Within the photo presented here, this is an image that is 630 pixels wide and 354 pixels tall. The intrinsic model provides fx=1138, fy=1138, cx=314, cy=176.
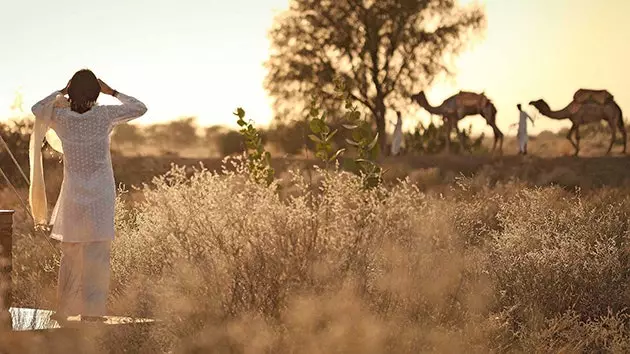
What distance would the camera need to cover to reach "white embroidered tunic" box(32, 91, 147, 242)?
27.1ft

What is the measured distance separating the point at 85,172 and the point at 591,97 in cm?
2765

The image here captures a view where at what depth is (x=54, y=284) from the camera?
34.5ft

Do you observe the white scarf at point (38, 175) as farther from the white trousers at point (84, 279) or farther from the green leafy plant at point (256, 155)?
the green leafy plant at point (256, 155)

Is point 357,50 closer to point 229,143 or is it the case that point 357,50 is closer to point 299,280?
point 229,143

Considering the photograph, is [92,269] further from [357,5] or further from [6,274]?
[357,5]

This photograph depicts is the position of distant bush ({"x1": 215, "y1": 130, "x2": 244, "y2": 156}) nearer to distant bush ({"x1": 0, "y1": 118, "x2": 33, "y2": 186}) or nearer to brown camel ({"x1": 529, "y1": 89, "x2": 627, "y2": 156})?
brown camel ({"x1": 529, "y1": 89, "x2": 627, "y2": 156})

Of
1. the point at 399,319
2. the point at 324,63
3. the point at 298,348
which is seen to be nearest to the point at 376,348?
the point at 298,348

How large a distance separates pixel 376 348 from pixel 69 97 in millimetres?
3442

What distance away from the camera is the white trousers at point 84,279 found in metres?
8.30

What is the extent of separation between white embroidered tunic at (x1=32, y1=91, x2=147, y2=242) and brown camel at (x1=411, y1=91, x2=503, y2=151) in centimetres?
2704

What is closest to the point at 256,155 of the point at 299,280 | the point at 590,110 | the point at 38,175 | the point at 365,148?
the point at 365,148

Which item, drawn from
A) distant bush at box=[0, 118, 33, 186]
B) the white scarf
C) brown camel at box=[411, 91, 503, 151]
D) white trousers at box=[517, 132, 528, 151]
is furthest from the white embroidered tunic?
white trousers at box=[517, 132, 528, 151]

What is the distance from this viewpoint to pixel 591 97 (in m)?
34.0

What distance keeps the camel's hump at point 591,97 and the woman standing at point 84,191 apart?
1071 inches
